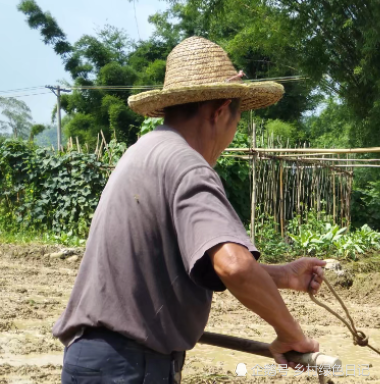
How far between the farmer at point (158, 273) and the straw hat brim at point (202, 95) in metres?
0.01

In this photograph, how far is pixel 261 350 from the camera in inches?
70.6

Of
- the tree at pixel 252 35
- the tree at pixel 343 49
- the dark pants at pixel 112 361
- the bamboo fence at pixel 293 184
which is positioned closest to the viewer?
the dark pants at pixel 112 361

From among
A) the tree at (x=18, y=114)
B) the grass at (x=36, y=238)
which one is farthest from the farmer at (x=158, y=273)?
the tree at (x=18, y=114)

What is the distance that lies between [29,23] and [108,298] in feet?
104

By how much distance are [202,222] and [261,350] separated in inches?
20.1

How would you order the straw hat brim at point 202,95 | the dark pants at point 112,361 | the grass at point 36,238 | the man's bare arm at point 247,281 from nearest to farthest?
the man's bare arm at point 247,281, the dark pants at point 112,361, the straw hat brim at point 202,95, the grass at point 36,238

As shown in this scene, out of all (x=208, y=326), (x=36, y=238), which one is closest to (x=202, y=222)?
(x=208, y=326)

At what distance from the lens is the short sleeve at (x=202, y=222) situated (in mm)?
1502

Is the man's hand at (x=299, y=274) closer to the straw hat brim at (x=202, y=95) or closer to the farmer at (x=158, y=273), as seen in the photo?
the farmer at (x=158, y=273)

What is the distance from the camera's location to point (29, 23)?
3117 centimetres

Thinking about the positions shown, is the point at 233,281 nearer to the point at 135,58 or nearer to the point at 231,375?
the point at 231,375

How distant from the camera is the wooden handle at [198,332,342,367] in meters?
1.55

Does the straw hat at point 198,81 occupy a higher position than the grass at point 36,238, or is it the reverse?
the straw hat at point 198,81

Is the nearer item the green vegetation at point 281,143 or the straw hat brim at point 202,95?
the straw hat brim at point 202,95
